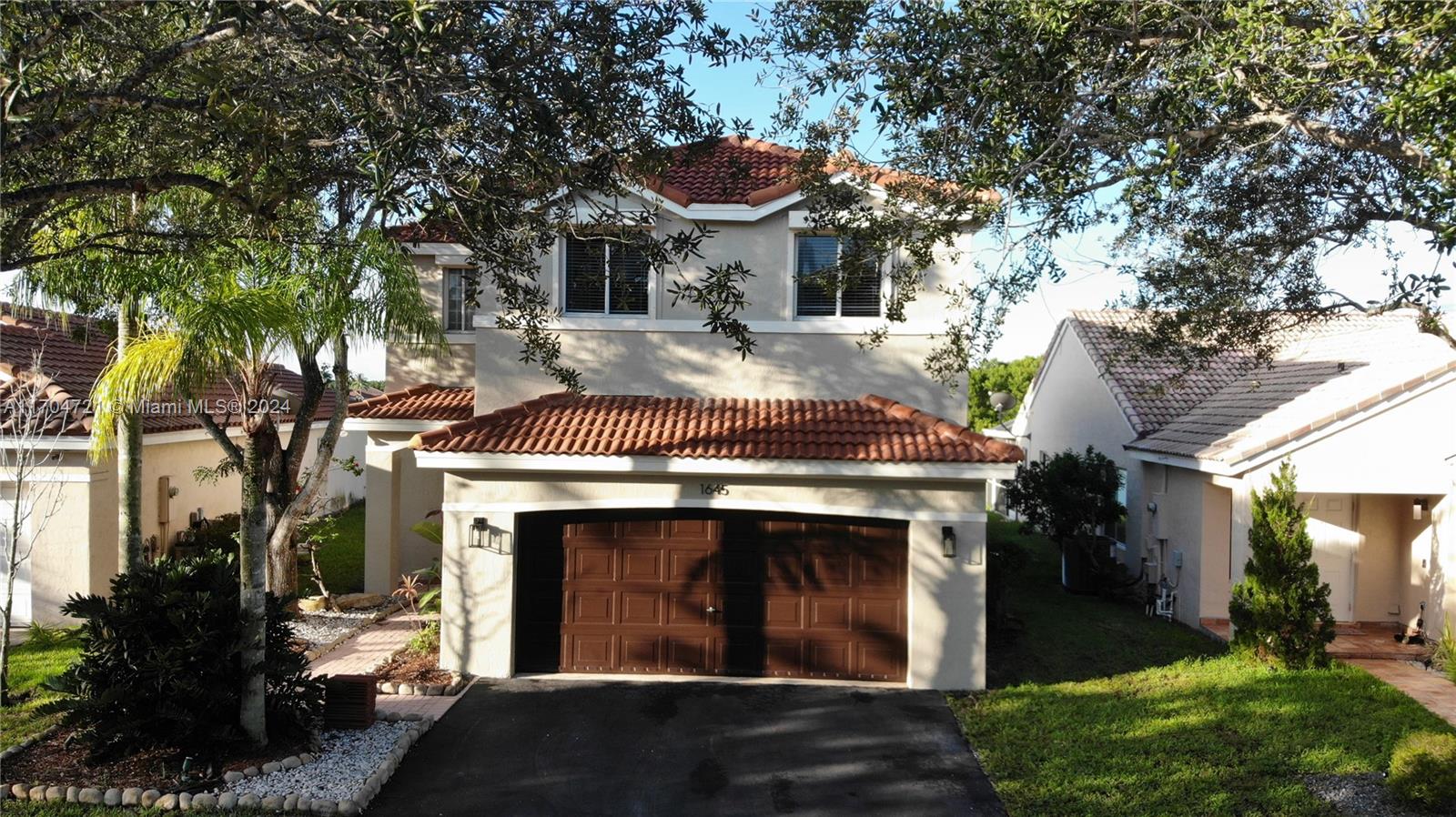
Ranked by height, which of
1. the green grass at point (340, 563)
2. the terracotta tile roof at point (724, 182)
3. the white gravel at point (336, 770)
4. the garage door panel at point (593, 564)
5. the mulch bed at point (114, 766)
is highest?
the terracotta tile roof at point (724, 182)

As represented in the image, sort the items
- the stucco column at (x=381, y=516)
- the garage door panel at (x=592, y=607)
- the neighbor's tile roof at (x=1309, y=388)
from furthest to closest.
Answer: the stucco column at (x=381, y=516)
the neighbor's tile roof at (x=1309, y=388)
the garage door panel at (x=592, y=607)

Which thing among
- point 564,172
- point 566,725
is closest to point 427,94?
point 564,172

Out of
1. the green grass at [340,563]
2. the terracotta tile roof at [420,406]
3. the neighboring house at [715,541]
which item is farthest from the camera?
the green grass at [340,563]

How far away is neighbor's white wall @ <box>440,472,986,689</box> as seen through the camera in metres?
12.4

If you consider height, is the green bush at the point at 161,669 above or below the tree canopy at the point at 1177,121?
below

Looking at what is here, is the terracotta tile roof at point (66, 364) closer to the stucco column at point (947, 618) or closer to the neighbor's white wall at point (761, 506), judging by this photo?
the neighbor's white wall at point (761, 506)

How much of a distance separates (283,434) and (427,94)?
825 inches

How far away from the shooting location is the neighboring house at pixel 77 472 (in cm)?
1474

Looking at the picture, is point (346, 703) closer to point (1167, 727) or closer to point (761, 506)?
point (761, 506)

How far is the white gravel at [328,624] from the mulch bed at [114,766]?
4.57 meters

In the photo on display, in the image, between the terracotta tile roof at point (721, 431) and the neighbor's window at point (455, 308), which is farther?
the neighbor's window at point (455, 308)

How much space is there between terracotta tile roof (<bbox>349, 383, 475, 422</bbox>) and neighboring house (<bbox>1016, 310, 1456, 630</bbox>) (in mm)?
11088

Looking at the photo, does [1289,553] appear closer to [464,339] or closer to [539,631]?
[539,631]

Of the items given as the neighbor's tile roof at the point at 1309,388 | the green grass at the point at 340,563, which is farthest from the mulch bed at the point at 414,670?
the neighbor's tile roof at the point at 1309,388
